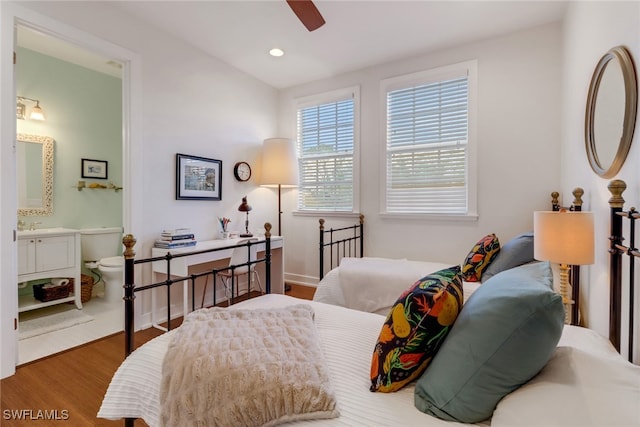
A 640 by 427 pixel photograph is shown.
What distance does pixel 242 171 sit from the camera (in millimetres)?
3742

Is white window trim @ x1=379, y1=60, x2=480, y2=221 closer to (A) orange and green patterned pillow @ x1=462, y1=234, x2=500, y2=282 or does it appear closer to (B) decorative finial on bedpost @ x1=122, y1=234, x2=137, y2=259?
(A) orange and green patterned pillow @ x1=462, y1=234, x2=500, y2=282

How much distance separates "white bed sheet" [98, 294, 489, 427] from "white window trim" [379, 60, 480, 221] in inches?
79.4

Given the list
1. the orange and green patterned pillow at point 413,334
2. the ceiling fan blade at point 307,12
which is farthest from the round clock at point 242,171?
the orange and green patterned pillow at point 413,334

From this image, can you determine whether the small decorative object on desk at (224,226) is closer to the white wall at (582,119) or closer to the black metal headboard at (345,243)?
the black metal headboard at (345,243)

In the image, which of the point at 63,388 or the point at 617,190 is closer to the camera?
the point at 617,190

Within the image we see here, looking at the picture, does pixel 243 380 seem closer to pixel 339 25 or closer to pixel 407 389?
pixel 407 389

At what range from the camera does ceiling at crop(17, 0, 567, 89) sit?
250cm

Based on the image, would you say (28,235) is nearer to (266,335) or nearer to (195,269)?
(195,269)

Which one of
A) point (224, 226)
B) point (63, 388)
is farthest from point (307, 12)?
point (63, 388)

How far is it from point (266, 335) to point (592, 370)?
0.98 meters

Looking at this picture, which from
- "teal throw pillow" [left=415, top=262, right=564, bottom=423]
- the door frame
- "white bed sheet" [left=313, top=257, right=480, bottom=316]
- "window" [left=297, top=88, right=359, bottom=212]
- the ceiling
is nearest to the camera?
"teal throw pillow" [left=415, top=262, right=564, bottom=423]

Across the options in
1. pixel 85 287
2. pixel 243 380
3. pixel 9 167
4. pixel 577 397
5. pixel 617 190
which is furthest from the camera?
pixel 85 287

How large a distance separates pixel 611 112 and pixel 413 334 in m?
1.50

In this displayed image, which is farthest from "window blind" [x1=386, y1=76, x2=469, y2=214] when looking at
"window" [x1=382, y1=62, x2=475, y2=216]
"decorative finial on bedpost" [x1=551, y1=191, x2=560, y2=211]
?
"decorative finial on bedpost" [x1=551, y1=191, x2=560, y2=211]
